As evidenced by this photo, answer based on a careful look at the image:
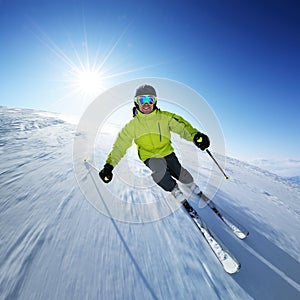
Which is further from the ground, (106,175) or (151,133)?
(151,133)

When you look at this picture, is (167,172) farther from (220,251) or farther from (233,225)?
(220,251)

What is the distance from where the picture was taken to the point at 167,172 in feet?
11.3

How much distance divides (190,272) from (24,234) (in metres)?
1.94

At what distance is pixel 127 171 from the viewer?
488cm

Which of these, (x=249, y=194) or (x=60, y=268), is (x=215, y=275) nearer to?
(x=60, y=268)

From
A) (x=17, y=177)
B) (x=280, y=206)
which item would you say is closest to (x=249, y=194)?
(x=280, y=206)

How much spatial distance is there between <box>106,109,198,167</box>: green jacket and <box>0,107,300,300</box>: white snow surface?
102 cm

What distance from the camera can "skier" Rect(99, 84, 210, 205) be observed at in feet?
11.1

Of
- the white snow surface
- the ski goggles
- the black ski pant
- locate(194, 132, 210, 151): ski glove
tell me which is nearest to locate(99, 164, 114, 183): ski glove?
the white snow surface

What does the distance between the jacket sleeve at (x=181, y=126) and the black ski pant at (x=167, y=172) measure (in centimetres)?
51

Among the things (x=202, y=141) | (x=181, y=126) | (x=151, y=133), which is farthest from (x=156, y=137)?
(x=202, y=141)

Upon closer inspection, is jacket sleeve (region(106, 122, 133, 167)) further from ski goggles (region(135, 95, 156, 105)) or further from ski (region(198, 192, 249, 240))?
ski (region(198, 192, 249, 240))

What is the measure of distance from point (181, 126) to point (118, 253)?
2467 mm

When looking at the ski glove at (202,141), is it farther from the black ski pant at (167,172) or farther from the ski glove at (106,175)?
the ski glove at (106,175)
